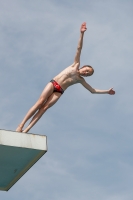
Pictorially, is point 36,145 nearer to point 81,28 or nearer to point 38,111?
point 38,111

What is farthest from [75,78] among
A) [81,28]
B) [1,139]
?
[1,139]

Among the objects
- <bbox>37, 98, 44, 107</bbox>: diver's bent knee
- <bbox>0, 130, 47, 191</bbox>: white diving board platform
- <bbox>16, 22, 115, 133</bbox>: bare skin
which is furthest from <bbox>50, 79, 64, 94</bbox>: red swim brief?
<bbox>0, 130, 47, 191</bbox>: white diving board platform

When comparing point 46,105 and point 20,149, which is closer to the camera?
point 20,149

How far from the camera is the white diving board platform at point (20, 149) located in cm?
1418

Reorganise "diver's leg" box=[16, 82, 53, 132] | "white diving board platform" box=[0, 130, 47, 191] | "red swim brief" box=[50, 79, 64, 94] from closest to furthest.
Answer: "white diving board platform" box=[0, 130, 47, 191]
"diver's leg" box=[16, 82, 53, 132]
"red swim brief" box=[50, 79, 64, 94]

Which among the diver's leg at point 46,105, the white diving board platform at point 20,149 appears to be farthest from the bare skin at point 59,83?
the white diving board platform at point 20,149

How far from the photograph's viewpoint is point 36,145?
566 inches

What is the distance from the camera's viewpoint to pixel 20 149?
14.3 m

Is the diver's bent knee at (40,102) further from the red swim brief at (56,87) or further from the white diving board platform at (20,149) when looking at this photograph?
the white diving board platform at (20,149)

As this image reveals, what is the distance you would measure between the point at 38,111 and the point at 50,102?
0.35 m

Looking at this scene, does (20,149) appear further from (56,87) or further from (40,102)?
(56,87)

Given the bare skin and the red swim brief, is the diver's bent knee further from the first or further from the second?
the red swim brief

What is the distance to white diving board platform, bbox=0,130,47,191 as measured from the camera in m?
14.2

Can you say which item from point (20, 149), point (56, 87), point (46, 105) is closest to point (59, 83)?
point (56, 87)
